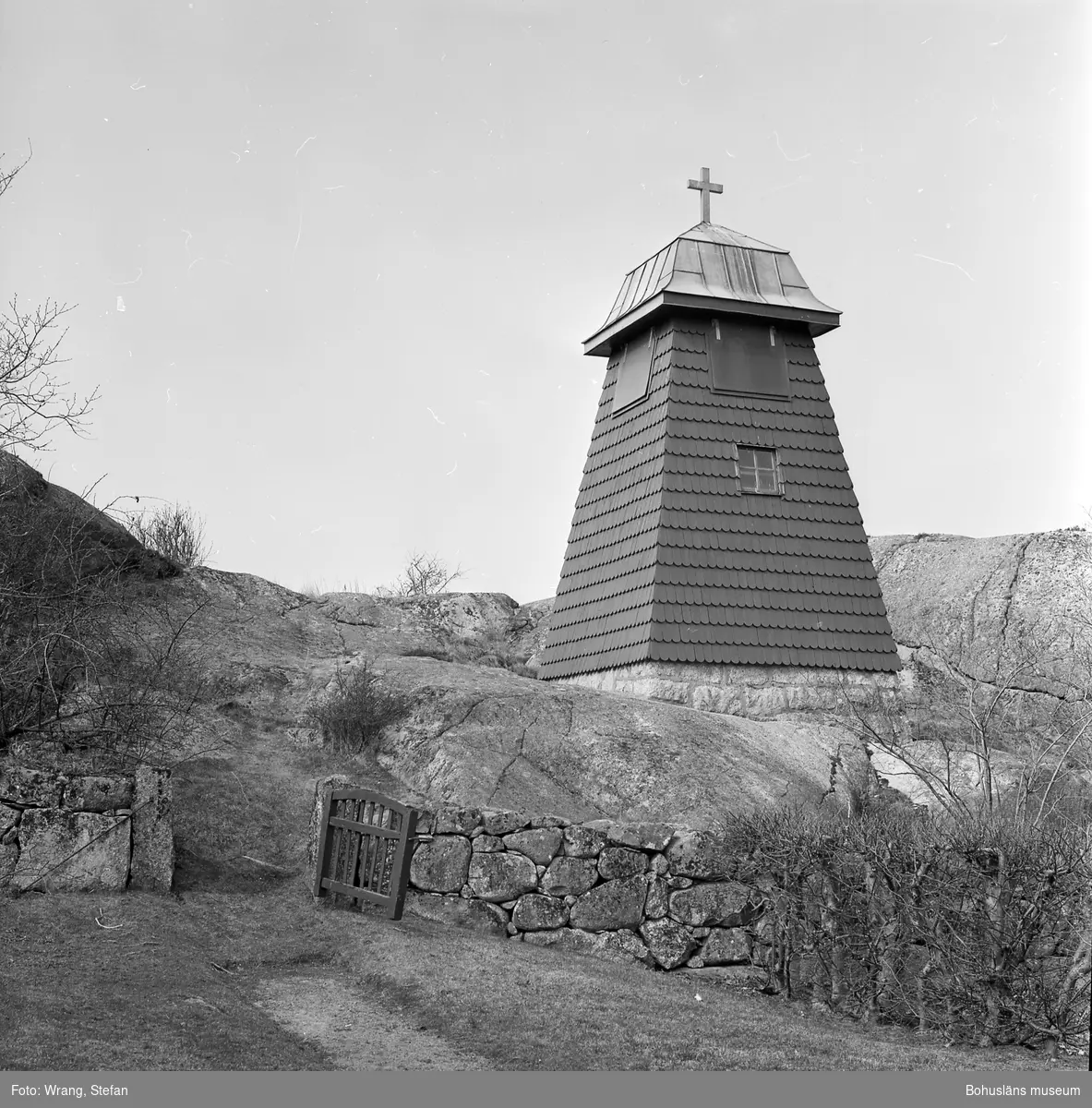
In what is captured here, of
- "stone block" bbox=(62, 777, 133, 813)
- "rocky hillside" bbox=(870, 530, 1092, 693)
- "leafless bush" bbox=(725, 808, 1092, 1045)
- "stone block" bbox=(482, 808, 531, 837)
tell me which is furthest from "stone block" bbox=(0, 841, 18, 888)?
"rocky hillside" bbox=(870, 530, 1092, 693)

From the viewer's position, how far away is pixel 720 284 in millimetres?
22594

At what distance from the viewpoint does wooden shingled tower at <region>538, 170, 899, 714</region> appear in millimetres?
20547

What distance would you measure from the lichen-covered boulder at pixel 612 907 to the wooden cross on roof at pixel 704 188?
1580 cm

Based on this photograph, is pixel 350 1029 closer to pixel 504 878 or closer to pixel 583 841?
pixel 504 878

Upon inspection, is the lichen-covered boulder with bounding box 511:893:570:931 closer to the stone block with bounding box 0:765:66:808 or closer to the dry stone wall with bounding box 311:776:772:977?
the dry stone wall with bounding box 311:776:772:977

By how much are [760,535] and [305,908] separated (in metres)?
11.9

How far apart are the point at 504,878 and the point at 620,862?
1052 millimetres

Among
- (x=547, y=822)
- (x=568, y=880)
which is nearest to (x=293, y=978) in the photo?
(x=568, y=880)

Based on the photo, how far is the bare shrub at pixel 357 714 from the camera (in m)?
15.5

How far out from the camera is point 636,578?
21.2 metres

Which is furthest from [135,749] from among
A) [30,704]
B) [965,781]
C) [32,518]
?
[965,781]

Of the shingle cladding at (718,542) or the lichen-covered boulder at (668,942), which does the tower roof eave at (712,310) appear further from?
the lichen-covered boulder at (668,942)

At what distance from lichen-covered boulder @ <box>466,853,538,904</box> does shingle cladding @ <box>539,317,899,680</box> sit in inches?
332

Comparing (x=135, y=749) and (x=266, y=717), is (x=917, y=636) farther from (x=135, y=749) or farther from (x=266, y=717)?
(x=135, y=749)
